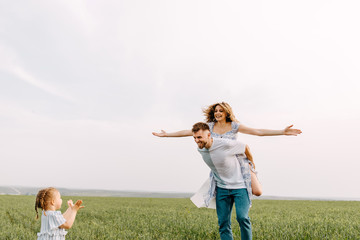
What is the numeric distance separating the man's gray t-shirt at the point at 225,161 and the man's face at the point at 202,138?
0.52 ft

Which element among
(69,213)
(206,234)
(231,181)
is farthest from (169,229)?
(69,213)

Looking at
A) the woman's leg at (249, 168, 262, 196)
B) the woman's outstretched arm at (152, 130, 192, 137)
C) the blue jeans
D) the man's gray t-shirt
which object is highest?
the woman's outstretched arm at (152, 130, 192, 137)

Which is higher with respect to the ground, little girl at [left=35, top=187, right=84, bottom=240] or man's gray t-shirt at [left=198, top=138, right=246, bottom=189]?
man's gray t-shirt at [left=198, top=138, right=246, bottom=189]

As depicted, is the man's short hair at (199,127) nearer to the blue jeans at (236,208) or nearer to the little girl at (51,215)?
the blue jeans at (236,208)

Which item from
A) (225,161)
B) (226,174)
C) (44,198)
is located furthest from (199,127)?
(44,198)

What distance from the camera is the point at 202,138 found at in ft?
15.4

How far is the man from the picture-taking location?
479 centimetres

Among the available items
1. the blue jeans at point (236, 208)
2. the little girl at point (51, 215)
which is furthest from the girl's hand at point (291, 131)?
the little girl at point (51, 215)

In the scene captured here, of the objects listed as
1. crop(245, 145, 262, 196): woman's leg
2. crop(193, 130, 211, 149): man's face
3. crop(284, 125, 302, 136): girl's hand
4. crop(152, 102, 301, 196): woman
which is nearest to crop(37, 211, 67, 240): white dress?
crop(193, 130, 211, 149): man's face

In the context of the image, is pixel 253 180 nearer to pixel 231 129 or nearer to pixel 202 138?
pixel 231 129

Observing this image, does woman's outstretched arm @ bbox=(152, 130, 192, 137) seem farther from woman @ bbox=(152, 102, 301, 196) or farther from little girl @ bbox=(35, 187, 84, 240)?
little girl @ bbox=(35, 187, 84, 240)

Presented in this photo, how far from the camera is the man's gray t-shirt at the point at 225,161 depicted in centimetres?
484

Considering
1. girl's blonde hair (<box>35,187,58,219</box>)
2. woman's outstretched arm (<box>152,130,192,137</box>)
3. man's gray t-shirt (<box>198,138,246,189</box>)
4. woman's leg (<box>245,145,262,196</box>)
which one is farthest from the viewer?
woman's outstretched arm (<box>152,130,192,137</box>)

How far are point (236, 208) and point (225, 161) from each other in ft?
2.37
